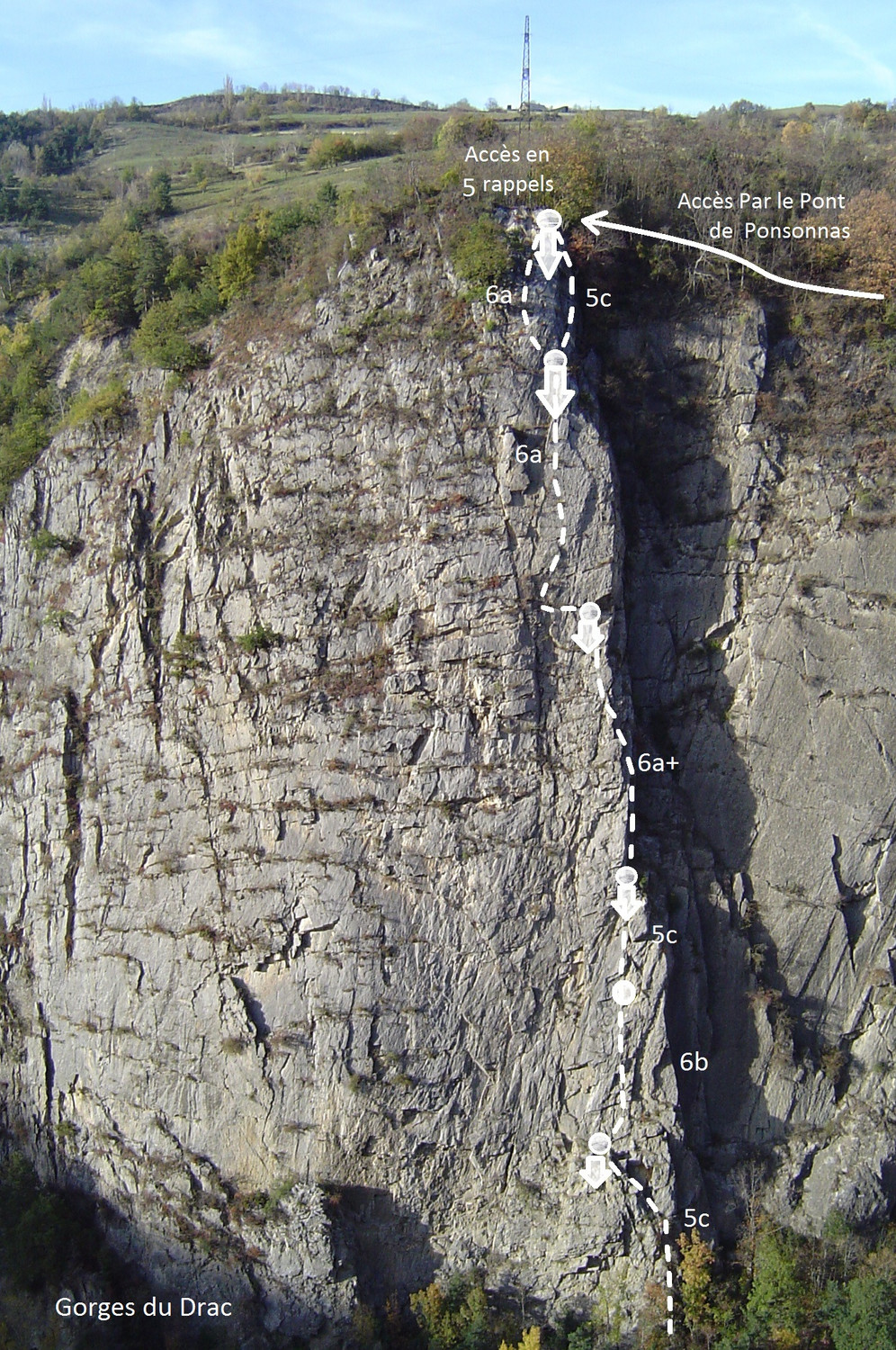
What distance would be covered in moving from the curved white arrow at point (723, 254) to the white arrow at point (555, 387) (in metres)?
3.06

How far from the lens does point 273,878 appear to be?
16016 millimetres

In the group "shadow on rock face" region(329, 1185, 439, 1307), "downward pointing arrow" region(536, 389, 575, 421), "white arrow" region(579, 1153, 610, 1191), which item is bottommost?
"shadow on rock face" region(329, 1185, 439, 1307)

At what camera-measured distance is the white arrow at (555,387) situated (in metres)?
15.8

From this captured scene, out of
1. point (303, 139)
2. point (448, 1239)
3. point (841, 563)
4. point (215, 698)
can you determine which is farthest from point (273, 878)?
point (303, 139)

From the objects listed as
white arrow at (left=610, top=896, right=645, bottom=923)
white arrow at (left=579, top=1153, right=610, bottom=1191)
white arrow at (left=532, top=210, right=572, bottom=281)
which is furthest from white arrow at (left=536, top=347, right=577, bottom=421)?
white arrow at (left=579, top=1153, right=610, bottom=1191)

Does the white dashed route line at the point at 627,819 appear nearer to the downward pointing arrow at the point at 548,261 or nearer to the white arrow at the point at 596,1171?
the white arrow at the point at 596,1171

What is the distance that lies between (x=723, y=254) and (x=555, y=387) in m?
4.66

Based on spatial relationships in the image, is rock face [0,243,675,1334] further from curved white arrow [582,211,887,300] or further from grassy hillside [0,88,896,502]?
curved white arrow [582,211,887,300]

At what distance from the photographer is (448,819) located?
15.6m

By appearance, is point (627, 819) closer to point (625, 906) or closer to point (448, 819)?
point (625, 906)

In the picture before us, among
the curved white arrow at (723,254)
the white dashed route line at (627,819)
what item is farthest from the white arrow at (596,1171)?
the curved white arrow at (723,254)

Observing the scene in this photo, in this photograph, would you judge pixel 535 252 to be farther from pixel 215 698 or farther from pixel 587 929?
pixel 587 929

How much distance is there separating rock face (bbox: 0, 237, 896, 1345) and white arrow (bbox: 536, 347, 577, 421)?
0.25m

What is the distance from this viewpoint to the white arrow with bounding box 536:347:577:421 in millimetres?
15773
